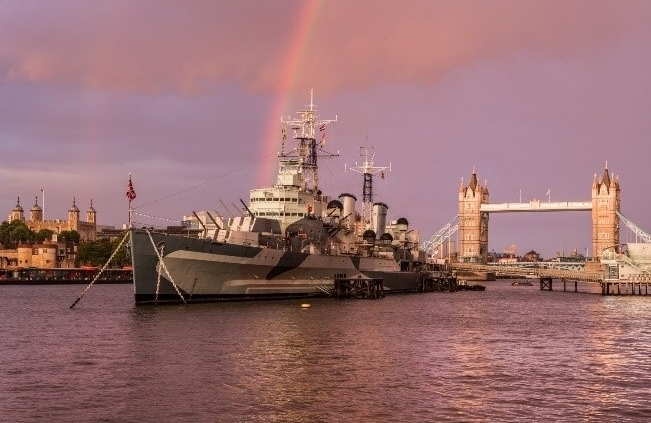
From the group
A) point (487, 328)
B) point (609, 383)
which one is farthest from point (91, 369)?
point (487, 328)

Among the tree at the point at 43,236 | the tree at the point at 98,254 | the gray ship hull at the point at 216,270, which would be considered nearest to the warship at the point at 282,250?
the gray ship hull at the point at 216,270

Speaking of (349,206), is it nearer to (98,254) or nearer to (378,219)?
(378,219)

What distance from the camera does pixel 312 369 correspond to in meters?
29.6

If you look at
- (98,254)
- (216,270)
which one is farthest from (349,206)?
(98,254)

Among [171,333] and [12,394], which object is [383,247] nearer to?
[171,333]

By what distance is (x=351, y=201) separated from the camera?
84500 millimetres

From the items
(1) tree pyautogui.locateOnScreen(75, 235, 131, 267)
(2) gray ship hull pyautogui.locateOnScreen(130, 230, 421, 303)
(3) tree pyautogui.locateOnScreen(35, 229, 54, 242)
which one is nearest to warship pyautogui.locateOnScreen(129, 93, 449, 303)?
(2) gray ship hull pyautogui.locateOnScreen(130, 230, 421, 303)

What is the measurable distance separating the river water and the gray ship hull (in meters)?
2.56

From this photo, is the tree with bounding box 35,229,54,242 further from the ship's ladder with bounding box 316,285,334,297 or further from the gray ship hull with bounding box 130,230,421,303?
the gray ship hull with bounding box 130,230,421,303

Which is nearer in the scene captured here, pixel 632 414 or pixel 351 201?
pixel 632 414

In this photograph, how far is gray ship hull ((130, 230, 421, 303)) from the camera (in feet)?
170

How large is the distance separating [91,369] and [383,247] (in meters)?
61.9

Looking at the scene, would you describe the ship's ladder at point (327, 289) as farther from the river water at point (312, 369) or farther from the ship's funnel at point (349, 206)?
the river water at point (312, 369)

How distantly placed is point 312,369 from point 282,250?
3113 cm
